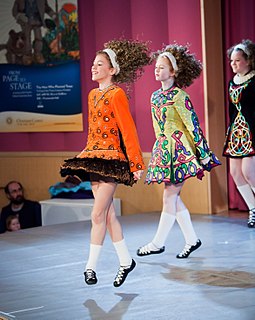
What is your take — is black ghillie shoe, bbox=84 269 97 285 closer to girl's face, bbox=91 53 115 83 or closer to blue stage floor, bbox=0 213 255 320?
blue stage floor, bbox=0 213 255 320

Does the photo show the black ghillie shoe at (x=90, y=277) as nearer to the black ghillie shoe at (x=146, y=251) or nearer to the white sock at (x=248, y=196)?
the black ghillie shoe at (x=146, y=251)

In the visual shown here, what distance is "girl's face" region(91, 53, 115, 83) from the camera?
4.32m

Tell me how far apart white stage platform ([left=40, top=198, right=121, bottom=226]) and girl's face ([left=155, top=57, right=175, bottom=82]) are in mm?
2482

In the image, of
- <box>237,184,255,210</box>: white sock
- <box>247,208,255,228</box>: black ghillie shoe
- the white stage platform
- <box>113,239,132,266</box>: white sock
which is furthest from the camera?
the white stage platform

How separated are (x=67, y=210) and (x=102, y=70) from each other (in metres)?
3.28

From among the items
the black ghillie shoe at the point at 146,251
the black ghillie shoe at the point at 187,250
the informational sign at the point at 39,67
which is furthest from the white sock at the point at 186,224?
the informational sign at the point at 39,67

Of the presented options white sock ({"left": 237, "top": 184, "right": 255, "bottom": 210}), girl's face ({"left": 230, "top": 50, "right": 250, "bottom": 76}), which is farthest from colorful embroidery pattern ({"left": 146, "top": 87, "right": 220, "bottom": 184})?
white sock ({"left": 237, "top": 184, "right": 255, "bottom": 210})

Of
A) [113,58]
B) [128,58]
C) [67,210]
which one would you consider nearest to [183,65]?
[128,58]

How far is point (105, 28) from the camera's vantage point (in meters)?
7.69

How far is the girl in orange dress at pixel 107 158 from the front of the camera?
4.17 m

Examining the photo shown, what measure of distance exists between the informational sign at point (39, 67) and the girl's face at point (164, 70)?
302cm

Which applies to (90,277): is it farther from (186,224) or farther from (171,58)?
(171,58)

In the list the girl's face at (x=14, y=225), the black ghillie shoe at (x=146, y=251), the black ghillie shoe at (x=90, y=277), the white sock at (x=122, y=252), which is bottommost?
the girl's face at (x=14, y=225)

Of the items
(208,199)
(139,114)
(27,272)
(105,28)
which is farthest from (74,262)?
(105,28)
